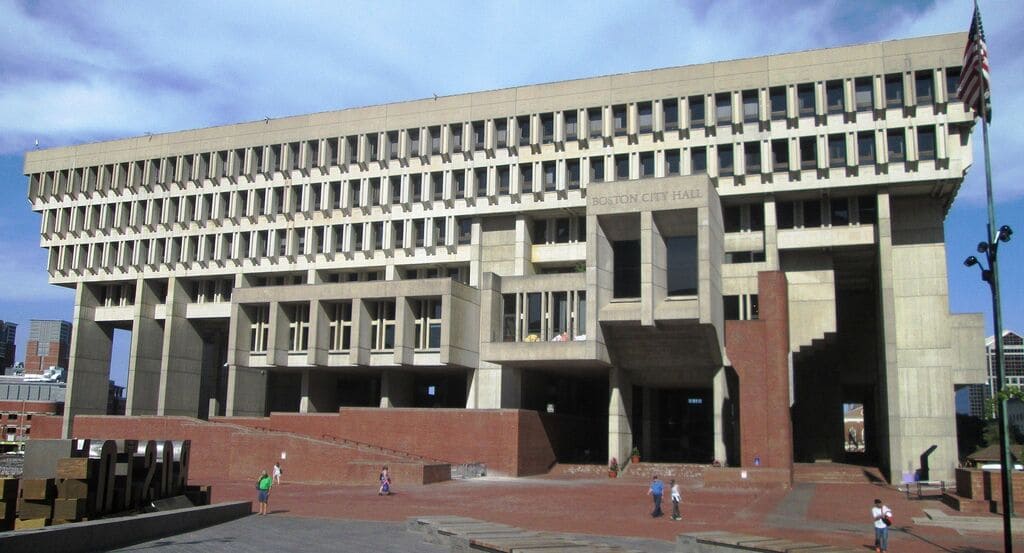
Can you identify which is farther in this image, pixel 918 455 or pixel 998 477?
pixel 918 455

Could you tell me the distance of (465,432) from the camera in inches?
2084

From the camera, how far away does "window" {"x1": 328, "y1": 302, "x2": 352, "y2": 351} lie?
2559 inches

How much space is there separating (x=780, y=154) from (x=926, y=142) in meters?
8.58

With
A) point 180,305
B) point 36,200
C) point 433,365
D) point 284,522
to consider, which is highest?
point 36,200

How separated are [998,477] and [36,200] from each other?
7924 cm

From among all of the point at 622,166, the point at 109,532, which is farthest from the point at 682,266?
the point at 109,532

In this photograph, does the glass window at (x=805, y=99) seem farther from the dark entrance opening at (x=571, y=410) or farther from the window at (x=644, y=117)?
the dark entrance opening at (x=571, y=410)

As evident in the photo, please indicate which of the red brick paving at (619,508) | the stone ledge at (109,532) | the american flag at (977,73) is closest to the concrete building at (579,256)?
the red brick paving at (619,508)

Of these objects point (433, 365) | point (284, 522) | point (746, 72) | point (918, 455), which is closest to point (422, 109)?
point (433, 365)

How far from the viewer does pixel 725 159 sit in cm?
5978

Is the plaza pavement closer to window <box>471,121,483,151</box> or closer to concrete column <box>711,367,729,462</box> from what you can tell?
concrete column <box>711,367,729,462</box>

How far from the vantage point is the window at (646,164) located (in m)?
61.4

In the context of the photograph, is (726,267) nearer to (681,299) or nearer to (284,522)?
(681,299)

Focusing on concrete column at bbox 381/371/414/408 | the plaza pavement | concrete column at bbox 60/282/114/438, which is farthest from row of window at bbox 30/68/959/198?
the plaza pavement
